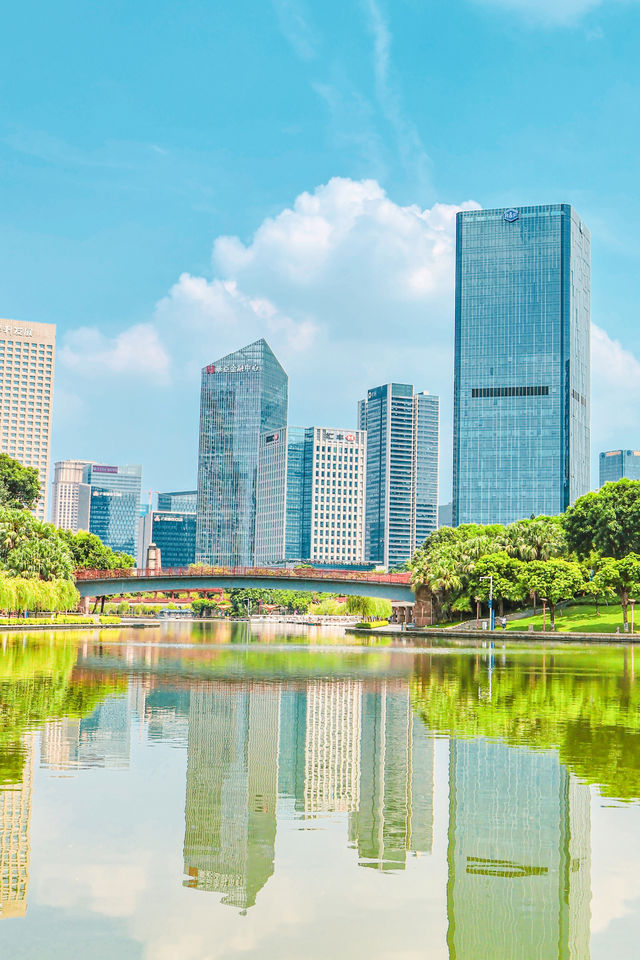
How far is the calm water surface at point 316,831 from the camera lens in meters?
12.1

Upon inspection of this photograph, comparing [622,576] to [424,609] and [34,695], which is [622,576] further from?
[34,695]

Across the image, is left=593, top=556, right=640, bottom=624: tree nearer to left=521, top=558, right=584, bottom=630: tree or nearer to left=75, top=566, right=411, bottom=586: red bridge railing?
left=521, top=558, right=584, bottom=630: tree

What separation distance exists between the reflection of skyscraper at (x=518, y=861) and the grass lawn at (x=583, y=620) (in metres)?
87.6

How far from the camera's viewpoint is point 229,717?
31.3 meters

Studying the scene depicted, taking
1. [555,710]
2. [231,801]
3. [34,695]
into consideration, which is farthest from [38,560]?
[231,801]

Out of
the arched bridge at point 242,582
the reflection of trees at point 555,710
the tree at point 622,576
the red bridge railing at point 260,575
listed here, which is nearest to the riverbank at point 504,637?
the tree at point 622,576

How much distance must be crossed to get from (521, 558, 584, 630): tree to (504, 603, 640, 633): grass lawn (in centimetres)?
263

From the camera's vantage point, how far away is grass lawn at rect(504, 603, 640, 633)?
107 metres

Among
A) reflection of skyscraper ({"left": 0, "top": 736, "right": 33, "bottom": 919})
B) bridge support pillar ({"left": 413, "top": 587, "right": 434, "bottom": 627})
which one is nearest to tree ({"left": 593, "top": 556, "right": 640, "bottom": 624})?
bridge support pillar ({"left": 413, "top": 587, "right": 434, "bottom": 627})

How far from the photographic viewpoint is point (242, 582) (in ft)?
433

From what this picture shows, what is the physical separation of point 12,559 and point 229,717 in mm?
75942

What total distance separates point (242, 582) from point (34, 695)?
9598 cm

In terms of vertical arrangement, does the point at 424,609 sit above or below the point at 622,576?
below

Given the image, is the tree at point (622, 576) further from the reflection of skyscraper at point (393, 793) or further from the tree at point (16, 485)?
the reflection of skyscraper at point (393, 793)
